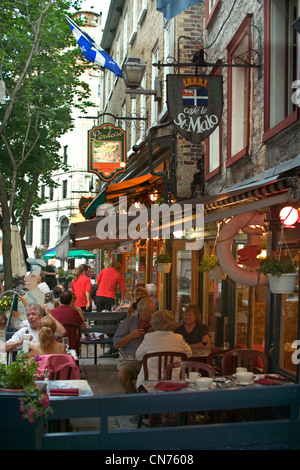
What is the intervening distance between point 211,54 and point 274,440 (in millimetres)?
9267

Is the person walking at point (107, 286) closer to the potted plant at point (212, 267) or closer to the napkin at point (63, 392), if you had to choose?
the potted plant at point (212, 267)

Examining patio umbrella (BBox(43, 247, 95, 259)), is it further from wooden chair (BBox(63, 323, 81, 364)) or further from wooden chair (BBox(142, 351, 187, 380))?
wooden chair (BBox(142, 351, 187, 380))

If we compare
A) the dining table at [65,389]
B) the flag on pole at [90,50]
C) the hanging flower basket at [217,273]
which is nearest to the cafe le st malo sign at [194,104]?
the hanging flower basket at [217,273]

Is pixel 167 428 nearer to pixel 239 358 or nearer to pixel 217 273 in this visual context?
pixel 239 358

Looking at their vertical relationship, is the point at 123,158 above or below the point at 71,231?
above

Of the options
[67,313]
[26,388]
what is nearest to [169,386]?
[26,388]

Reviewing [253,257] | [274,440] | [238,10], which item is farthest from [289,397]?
[238,10]

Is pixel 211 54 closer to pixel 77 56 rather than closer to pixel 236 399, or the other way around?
pixel 236 399

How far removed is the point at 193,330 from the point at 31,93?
1342 centimetres

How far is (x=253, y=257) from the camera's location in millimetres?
8484

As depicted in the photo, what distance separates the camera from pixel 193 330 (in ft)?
30.9

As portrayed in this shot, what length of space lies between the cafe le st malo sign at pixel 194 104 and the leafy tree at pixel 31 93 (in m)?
9.04
